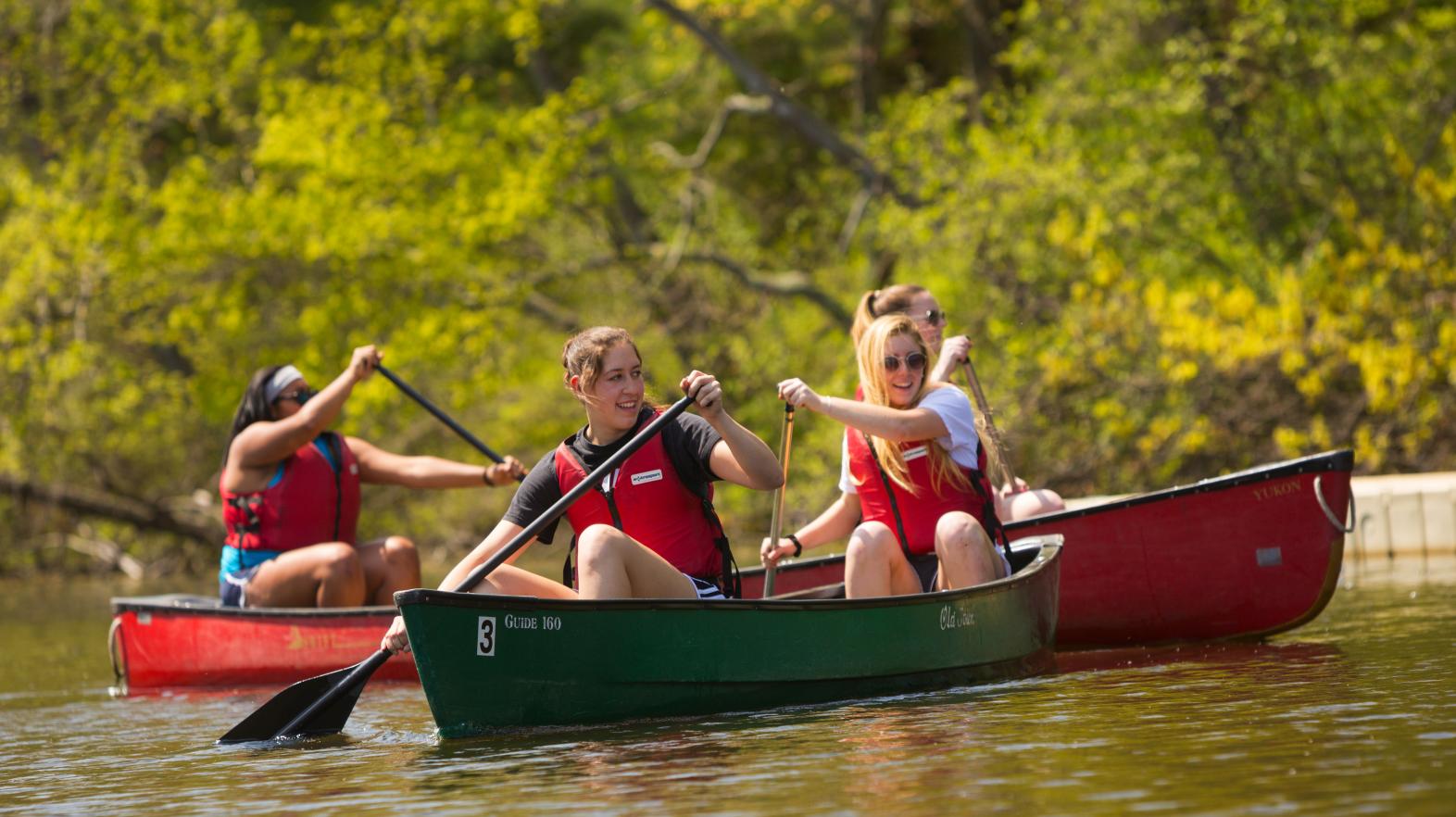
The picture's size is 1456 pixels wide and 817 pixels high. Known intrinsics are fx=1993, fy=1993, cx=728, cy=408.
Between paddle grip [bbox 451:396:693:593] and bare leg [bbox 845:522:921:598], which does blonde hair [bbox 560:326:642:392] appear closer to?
paddle grip [bbox 451:396:693:593]

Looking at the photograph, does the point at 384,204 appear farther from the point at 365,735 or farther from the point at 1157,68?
the point at 365,735

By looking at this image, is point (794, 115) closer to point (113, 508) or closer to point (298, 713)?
point (113, 508)

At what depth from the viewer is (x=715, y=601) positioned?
225 inches

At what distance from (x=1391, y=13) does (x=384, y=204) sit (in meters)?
9.84

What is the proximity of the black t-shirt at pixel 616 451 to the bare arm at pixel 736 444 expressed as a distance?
17cm

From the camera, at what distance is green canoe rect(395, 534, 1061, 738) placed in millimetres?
5527

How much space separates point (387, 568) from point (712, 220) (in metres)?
11.7

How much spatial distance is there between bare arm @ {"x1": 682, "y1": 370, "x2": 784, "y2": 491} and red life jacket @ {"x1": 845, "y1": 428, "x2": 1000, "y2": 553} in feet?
3.31

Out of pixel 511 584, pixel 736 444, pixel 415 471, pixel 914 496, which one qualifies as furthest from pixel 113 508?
pixel 736 444

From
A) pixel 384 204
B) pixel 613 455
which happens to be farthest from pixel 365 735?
pixel 384 204

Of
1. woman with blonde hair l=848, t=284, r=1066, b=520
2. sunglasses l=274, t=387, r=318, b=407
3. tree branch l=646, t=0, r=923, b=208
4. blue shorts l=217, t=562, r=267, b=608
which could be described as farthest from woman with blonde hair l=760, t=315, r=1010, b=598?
tree branch l=646, t=0, r=923, b=208

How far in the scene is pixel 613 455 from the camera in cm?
577

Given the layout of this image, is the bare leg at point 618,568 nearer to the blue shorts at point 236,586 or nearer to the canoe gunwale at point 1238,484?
the canoe gunwale at point 1238,484

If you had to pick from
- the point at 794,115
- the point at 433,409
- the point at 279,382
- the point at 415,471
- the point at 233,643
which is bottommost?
the point at 233,643
